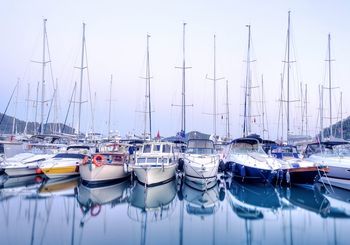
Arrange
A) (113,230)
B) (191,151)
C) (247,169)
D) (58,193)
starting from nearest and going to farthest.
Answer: (113,230), (58,193), (247,169), (191,151)

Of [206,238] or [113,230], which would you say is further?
[113,230]

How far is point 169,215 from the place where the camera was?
41.2 feet

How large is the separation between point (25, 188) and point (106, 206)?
730cm

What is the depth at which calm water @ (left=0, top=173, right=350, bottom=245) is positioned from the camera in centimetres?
973

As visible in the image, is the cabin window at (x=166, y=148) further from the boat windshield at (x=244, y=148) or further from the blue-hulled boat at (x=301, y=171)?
the blue-hulled boat at (x=301, y=171)

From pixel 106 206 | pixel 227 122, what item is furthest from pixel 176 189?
pixel 227 122

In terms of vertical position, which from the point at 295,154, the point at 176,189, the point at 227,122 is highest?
the point at 227,122

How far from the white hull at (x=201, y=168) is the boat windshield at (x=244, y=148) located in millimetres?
3905

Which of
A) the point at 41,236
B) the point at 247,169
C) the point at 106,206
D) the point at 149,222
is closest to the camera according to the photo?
the point at 41,236

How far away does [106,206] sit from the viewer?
45.2ft

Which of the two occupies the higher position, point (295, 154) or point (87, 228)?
point (295, 154)

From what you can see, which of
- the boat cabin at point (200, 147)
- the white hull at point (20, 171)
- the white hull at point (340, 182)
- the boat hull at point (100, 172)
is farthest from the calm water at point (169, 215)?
the boat cabin at point (200, 147)

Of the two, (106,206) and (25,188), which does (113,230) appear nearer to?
(106,206)

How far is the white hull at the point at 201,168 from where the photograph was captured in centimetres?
1902
